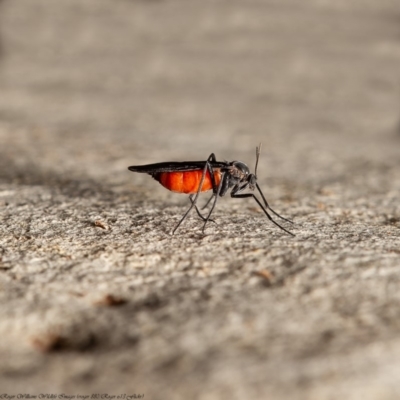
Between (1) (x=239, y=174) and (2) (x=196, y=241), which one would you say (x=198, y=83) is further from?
Result: (2) (x=196, y=241)

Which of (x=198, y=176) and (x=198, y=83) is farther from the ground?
(x=198, y=83)

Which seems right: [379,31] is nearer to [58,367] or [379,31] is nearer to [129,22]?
[129,22]

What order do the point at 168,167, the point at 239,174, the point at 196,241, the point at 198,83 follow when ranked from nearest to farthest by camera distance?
1. the point at 196,241
2. the point at 168,167
3. the point at 239,174
4. the point at 198,83

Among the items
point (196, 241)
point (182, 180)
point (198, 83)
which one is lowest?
point (196, 241)

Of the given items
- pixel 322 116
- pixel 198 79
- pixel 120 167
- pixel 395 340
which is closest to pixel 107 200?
pixel 120 167

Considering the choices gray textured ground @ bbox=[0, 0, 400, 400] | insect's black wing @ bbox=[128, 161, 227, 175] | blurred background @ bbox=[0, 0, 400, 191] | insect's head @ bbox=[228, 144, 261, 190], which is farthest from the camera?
blurred background @ bbox=[0, 0, 400, 191]

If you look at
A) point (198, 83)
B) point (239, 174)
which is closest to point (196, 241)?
point (239, 174)

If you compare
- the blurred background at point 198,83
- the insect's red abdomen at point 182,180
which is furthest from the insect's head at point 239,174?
the blurred background at point 198,83

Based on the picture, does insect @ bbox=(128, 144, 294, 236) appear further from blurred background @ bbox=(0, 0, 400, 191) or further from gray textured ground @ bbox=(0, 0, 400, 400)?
blurred background @ bbox=(0, 0, 400, 191)

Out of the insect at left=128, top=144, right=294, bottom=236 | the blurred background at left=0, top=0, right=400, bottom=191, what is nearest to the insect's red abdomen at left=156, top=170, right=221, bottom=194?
the insect at left=128, top=144, right=294, bottom=236
